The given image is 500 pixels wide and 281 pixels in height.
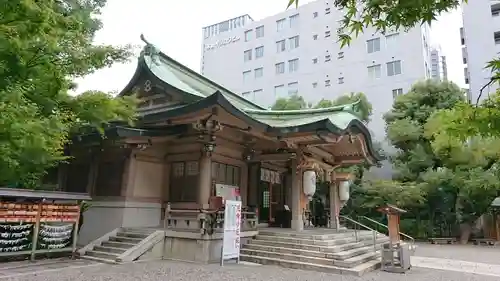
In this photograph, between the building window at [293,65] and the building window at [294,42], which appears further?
the building window at [294,42]

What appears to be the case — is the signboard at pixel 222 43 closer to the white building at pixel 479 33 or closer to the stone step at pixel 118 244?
the white building at pixel 479 33

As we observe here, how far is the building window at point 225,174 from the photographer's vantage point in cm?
1105

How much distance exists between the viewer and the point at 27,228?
26.8 ft

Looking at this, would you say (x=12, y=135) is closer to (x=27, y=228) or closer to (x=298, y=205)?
(x=27, y=228)

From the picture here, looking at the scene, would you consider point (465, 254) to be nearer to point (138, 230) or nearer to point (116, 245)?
point (138, 230)

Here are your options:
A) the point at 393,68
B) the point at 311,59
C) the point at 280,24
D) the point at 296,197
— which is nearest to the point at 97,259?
the point at 296,197

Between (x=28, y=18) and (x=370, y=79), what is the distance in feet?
96.2

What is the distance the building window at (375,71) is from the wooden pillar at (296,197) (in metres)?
21.2

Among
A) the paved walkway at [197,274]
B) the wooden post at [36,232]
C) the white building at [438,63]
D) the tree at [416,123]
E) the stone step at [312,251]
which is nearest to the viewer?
the paved walkway at [197,274]

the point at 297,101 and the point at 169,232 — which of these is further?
the point at 297,101

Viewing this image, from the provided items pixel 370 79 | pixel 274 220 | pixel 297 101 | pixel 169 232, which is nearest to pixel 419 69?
pixel 370 79

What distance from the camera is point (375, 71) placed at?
3030 centimetres

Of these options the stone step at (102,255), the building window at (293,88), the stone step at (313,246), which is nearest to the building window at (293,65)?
the building window at (293,88)

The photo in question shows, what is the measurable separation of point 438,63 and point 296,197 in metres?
33.3
